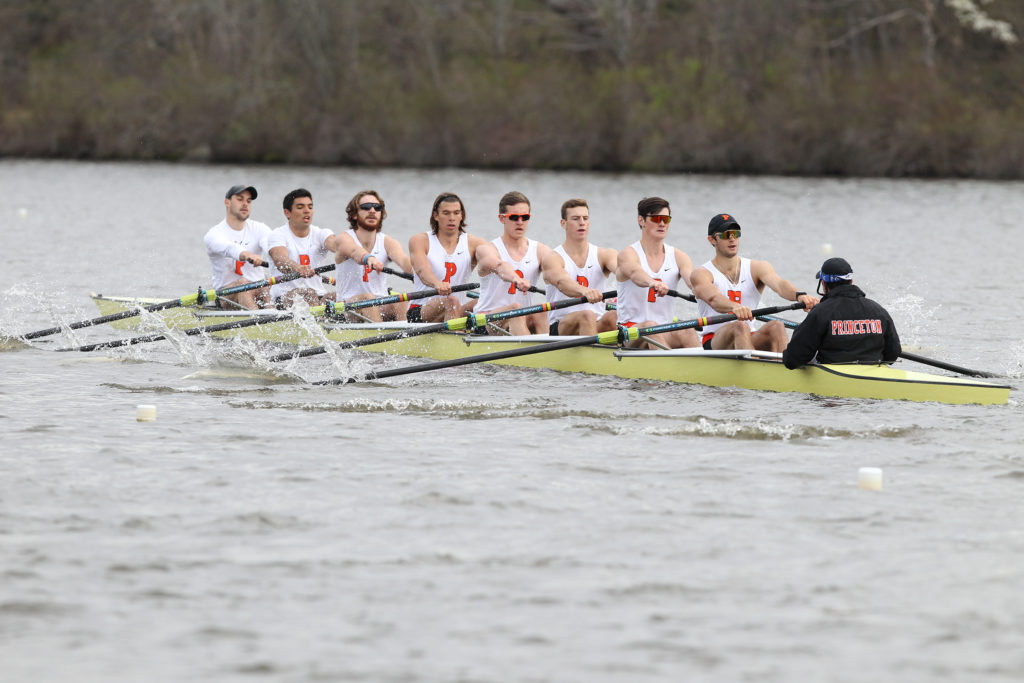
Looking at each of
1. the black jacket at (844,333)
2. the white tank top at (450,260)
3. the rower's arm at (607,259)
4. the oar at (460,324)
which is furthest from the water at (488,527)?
the rower's arm at (607,259)

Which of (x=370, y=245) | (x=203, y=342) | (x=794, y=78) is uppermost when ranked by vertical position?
Answer: (x=794, y=78)

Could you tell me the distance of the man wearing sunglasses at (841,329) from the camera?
9.48 metres

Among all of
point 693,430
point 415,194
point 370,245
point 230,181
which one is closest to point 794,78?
point 415,194

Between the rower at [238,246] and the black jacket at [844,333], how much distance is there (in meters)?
5.87

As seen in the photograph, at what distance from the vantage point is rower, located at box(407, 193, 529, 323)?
40.1 feet

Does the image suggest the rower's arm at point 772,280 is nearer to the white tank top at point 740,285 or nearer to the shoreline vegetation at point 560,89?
the white tank top at point 740,285

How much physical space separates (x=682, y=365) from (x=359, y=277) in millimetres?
3989

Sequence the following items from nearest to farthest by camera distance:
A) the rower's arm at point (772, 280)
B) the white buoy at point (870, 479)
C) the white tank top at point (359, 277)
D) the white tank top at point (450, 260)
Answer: the white buoy at point (870, 479) → the rower's arm at point (772, 280) → the white tank top at point (450, 260) → the white tank top at point (359, 277)

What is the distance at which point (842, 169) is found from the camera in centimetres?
3947

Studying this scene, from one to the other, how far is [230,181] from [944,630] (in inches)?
1389

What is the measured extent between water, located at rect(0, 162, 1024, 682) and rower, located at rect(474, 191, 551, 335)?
593mm

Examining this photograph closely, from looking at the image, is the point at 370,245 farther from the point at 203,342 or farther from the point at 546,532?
the point at 546,532

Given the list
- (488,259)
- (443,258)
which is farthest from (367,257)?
(488,259)

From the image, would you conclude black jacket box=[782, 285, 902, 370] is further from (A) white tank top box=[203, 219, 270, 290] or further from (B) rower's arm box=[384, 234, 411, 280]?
(A) white tank top box=[203, 219, 270, 290]
